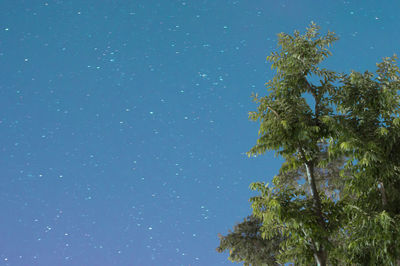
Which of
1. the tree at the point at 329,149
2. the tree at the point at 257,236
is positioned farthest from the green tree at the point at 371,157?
the tree at the point at 257,236

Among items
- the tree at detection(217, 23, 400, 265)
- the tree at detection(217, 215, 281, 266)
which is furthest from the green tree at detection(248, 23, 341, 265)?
the tree at detection(217, 215, 281, 266)

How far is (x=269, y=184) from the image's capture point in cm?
785

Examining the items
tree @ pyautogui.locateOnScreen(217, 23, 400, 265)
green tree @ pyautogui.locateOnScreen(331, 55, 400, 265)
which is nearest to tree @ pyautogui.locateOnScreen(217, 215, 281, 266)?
tree @ pyautogui.locateOnScreen(217, 23, 400, 265)

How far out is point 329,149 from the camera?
771 cm

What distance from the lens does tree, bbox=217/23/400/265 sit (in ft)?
24.5

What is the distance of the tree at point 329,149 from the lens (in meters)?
7.47

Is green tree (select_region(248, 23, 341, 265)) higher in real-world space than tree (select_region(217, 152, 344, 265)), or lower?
lower

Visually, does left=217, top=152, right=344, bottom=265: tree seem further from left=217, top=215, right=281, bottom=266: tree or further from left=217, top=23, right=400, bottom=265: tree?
left=217, top=23, right=400, bottom=265: tree

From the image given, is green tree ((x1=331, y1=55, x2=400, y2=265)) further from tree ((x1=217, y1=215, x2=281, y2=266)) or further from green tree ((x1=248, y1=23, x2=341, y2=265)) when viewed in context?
tree ((x1=217, y1=215, x2=281, y2=266))

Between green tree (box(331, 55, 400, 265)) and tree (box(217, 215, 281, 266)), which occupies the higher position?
tree (box(217, 215, 281, 266))

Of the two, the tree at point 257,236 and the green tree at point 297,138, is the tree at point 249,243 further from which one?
the green tree at point 297,138

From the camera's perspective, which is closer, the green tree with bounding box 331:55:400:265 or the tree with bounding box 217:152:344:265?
the green tree with bounding box 331:55:400:265

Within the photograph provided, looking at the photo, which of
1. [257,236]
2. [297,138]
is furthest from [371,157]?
[257,236]

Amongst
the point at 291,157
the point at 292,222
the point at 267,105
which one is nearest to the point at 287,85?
the point at 267,105
